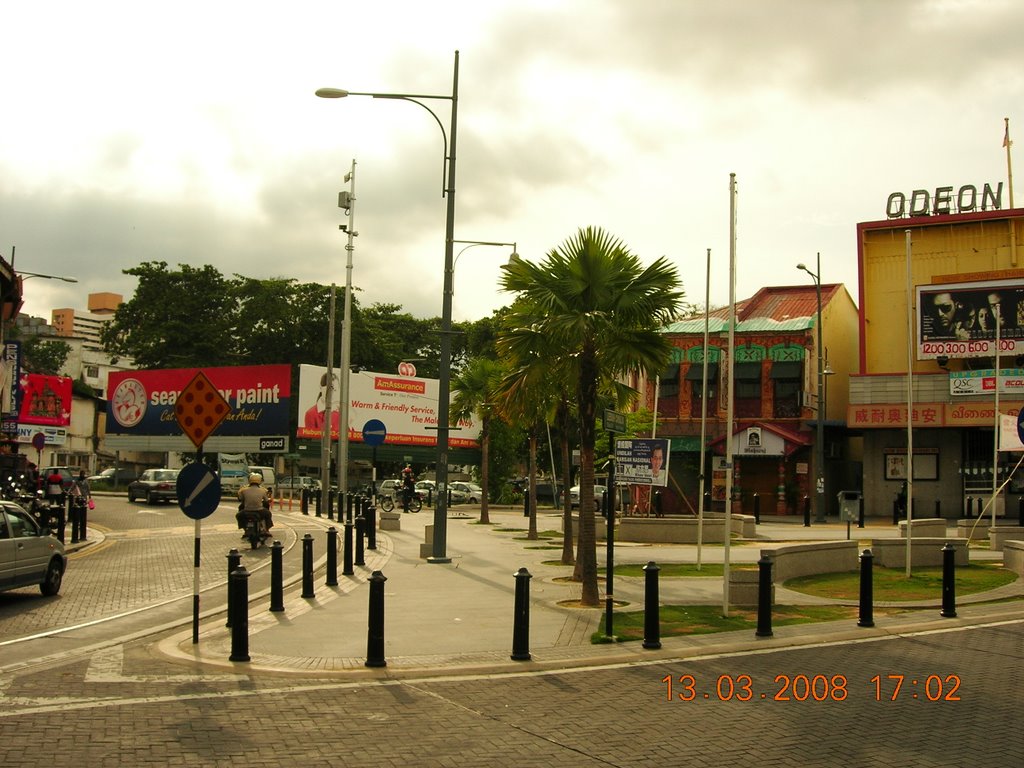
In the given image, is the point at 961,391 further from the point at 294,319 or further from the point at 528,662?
the point at 294,319

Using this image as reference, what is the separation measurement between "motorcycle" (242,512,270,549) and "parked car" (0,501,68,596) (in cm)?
688

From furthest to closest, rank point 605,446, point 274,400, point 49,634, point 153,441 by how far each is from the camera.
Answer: point 153,441
point 274,400
point 605,446
point 49,634

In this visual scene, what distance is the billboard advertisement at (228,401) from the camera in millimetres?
54469

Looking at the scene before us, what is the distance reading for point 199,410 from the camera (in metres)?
12.1

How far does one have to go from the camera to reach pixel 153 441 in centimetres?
5844

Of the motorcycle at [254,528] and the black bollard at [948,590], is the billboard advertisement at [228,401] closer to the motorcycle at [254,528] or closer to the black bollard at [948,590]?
the motorcycle at [254,528]

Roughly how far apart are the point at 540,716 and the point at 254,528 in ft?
54.3

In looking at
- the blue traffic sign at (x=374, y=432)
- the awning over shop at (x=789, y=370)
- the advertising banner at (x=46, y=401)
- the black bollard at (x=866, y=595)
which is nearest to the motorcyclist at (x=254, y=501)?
the blue traffic sign at (x=374, y=432)

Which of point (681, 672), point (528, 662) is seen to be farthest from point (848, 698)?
point (528, 662)

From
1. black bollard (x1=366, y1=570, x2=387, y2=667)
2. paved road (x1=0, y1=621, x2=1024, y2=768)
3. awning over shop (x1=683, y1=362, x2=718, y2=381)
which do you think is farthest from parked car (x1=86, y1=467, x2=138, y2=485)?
black bollard (x1=366, y1=570, x2=387, y2=667)

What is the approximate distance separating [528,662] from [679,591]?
6490 mm

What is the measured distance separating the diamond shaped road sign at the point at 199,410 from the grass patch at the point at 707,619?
515 cm

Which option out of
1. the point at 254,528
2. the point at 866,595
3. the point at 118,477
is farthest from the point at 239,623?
the point at 118,477

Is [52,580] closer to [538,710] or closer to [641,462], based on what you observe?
[641,462]
